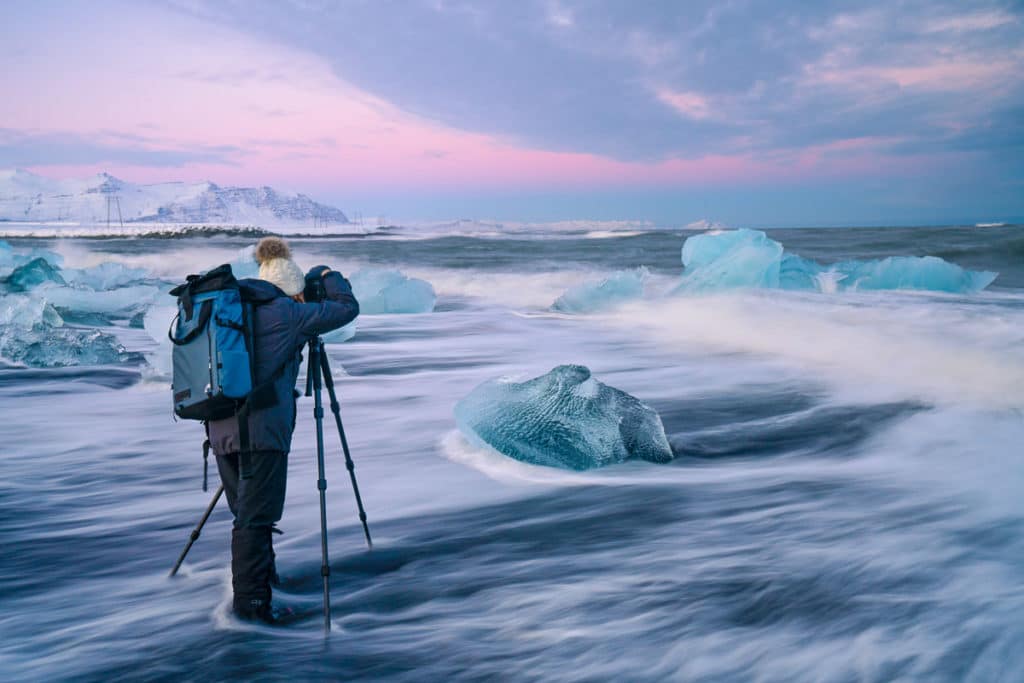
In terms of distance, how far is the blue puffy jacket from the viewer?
3.10m

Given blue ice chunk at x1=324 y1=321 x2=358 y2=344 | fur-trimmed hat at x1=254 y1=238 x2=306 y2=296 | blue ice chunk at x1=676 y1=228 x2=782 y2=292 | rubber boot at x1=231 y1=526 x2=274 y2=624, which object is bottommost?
blue ice chunk at x1=324 y1=321 x2=358 y2=344

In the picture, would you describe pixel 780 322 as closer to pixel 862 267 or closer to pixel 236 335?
pixel 862 267

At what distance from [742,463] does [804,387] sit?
3.89 metres

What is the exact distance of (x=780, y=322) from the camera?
50.0ft

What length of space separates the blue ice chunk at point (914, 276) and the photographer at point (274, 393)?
17.8 meters

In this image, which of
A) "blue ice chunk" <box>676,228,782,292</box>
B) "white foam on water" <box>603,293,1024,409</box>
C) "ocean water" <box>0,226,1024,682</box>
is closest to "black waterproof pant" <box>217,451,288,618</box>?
"ocean water" <box>0,226,1024,682</box>

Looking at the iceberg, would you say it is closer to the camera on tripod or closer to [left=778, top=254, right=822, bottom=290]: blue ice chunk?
the camera on tripod

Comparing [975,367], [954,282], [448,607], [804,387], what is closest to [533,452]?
[448,607]

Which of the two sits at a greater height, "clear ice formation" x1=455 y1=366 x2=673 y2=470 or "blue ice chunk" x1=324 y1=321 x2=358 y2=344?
"clear ice formation" x1=455 y1=366 x2=673 y2=470

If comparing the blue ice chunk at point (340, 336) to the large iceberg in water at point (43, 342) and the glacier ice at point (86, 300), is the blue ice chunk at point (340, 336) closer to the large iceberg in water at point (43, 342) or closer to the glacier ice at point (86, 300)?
the large iceberg in water at point (43, 342)

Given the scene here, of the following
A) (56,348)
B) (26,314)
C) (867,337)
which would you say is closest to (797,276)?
(867,337)

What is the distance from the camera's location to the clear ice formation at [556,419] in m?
5.74

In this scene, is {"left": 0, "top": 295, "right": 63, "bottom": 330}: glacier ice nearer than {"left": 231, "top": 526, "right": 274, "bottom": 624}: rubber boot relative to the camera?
No

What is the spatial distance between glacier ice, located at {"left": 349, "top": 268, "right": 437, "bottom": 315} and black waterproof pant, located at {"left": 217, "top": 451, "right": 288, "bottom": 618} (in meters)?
14.2
